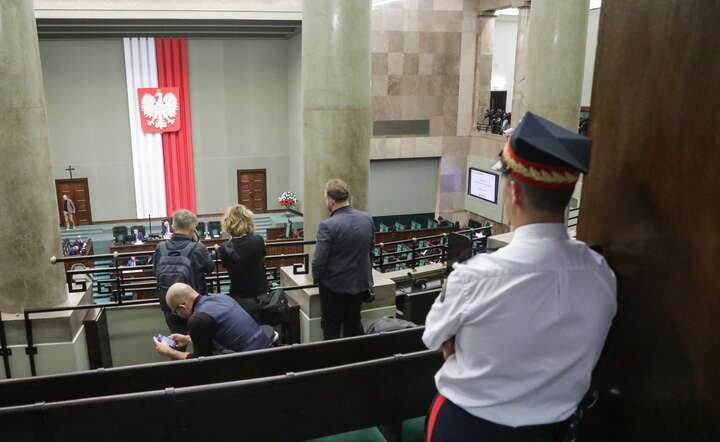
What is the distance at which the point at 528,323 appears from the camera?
1.61m

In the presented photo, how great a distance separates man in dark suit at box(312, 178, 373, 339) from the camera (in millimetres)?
5059

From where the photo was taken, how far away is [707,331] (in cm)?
163

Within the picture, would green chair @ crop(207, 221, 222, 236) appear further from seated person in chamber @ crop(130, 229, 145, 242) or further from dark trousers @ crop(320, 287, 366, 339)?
dark trousers @ crop(320, 287, 366, 339)

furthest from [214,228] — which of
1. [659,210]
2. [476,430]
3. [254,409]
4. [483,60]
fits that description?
[659,210]

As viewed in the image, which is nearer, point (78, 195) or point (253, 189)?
point (78, 195)

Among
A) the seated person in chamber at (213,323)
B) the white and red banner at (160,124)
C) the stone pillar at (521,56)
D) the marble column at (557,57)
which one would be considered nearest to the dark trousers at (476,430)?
the seated person in chamber at (213,323)

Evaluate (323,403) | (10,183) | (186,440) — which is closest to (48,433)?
(186,440)

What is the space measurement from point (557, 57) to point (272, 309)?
6.13 m

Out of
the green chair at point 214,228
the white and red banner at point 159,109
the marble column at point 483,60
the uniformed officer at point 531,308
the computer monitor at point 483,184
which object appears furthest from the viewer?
the white and red banner at point 159,109

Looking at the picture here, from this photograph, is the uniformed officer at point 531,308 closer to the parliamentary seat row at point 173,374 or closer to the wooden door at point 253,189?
the parliamentary seat row at point 173,374

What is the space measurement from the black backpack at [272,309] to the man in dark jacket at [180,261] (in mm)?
563

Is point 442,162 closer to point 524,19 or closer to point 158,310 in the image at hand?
point 524,19

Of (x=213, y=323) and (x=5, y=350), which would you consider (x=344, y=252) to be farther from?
(x=5, y=350)

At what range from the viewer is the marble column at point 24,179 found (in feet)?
17.5
